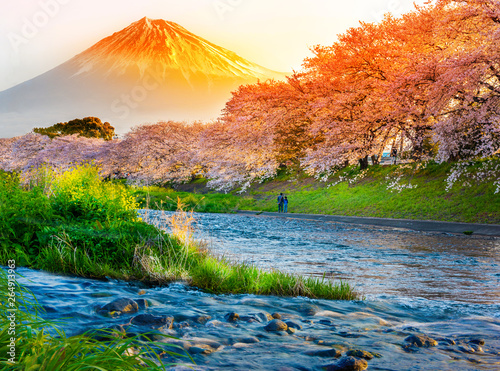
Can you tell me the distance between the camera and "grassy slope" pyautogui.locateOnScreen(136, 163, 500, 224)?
24.8 metres

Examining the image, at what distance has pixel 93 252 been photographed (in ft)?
34.5

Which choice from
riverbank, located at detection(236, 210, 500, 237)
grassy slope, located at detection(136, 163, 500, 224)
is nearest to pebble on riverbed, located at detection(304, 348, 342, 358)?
grassy slope, located at detection(136, 163, 500, 224)

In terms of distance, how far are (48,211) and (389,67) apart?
26.9 metres

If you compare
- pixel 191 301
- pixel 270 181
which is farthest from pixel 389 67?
pixel 191 301

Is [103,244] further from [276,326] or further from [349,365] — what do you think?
[349,365]

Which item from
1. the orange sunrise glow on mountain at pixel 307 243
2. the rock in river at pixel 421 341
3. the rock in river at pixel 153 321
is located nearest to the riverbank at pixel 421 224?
the orange sunrise glow on mountain at pixel 307 243

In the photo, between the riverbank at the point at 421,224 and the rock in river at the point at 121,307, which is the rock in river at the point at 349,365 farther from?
the riverbank at the point at 421,224

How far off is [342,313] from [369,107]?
26.5m

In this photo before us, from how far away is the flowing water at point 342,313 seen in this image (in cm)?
527

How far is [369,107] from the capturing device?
1260 inches

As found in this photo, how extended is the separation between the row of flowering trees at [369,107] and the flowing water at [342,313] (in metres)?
11.1

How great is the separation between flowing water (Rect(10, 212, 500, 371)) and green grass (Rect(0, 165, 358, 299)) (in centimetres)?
50

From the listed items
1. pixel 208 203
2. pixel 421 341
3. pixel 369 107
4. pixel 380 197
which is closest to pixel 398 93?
pixel 369 107

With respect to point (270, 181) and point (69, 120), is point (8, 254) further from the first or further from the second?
point (69, 120)
